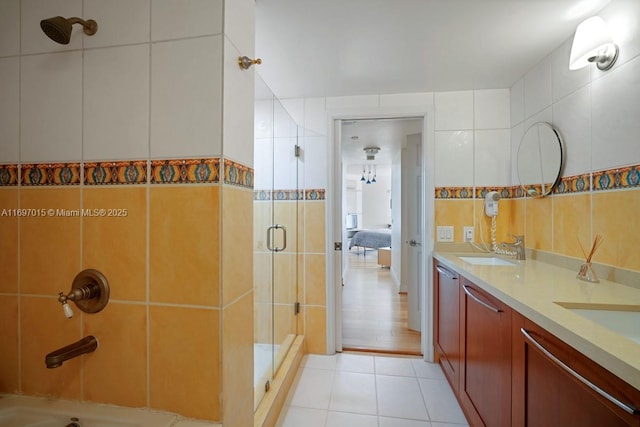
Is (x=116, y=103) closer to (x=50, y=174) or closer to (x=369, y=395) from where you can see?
(x=50, y=174)

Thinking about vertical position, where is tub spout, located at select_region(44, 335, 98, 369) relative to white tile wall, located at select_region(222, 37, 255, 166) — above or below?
below

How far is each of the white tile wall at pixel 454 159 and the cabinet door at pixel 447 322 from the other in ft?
2.34

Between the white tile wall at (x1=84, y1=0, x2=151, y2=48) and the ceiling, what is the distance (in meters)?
A: 0.61

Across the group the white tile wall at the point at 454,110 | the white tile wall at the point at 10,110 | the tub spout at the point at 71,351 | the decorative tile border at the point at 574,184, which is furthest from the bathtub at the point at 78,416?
the white tile wall at the point at 454,110

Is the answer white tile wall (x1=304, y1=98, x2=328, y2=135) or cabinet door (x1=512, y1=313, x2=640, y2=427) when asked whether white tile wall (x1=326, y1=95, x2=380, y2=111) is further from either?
cabinet door (x1=512, y1=313, x2=640, y2=427)

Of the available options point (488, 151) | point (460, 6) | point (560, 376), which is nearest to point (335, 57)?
point (460, 6)

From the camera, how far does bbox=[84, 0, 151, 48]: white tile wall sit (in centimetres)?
95

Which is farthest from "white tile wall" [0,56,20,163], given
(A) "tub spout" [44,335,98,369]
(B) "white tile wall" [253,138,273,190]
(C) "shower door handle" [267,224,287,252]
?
(C) "shower door handle" [267,224,287,252]

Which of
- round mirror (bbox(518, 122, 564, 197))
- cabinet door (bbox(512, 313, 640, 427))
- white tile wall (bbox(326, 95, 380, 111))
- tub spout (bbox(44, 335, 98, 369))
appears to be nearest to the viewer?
cabinet door (bbox(512, 313, 640, 427))

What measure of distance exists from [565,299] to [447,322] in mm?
1064

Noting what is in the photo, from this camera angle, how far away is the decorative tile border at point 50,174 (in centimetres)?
99

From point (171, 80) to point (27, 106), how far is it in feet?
1.92

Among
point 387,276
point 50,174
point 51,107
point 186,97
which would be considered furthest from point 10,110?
point 387,276

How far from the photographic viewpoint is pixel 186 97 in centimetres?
92
